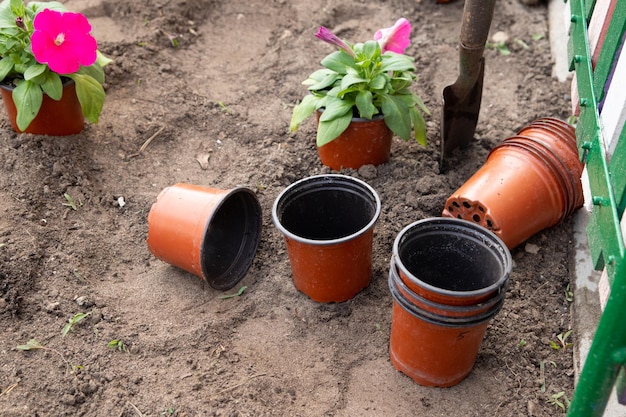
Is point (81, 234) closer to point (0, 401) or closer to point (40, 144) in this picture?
point (40, 144)

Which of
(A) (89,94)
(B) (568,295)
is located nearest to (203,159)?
(A) (89,94)

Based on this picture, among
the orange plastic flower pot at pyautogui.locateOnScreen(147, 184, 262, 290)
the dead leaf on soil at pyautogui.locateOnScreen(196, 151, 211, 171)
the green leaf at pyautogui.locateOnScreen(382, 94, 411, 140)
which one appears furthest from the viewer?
the dead leaf on soil at pyautogui.locateOnScreen(196, 151, 211, 171)

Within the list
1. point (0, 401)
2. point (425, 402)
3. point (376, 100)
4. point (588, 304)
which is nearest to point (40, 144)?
point (0, 401)

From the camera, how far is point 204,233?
272cm

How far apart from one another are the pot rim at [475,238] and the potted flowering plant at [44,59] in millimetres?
1730

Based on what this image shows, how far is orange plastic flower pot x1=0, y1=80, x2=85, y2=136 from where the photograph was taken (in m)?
3.27

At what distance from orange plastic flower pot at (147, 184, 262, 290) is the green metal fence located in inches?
53.9

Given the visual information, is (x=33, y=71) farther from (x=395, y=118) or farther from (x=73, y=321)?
(x=395, y=118)

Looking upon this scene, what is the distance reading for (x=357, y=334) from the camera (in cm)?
270

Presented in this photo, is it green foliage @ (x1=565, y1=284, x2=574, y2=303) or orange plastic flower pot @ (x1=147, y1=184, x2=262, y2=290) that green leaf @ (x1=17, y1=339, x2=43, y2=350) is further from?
green foliage @ (x1=565, y1=284, x2=574, y2=303)

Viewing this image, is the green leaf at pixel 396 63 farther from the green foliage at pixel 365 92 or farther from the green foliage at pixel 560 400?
the green foliage at pixel 560 400

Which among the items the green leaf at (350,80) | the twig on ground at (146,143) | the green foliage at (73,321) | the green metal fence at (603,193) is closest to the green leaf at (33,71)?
the twig on ground at (146,143)

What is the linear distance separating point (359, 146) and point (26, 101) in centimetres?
154

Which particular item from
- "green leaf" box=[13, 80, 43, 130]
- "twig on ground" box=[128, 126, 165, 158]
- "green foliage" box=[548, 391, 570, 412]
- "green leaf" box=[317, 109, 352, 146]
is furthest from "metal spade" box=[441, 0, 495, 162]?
Answer: "green leaf" box=[13, 80, 43, 130]
